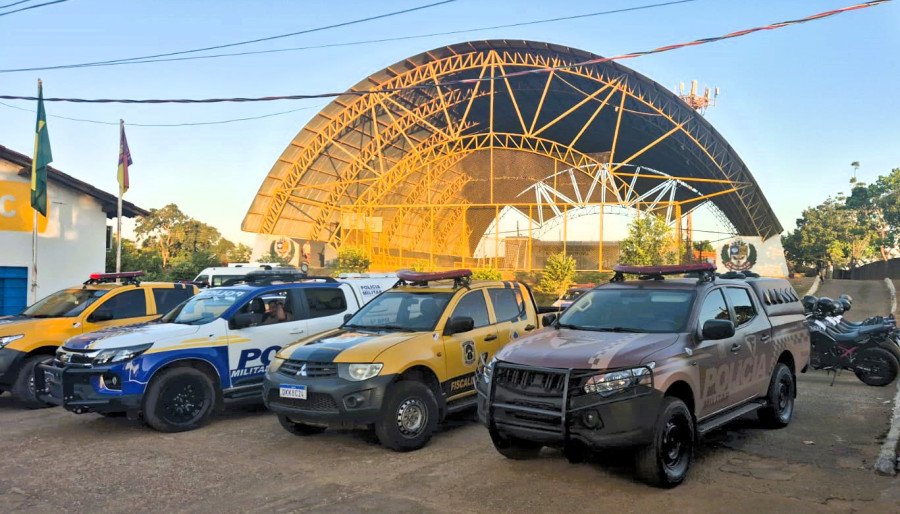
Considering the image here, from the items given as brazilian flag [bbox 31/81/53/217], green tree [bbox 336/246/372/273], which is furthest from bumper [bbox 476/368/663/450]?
green tree [bbox 336/246/372/273]

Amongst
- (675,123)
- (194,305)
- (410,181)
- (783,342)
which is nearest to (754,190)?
(675,123)

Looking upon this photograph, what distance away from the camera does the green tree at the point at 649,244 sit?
32531mm

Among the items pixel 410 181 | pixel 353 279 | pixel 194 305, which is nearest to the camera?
pixel 194 305

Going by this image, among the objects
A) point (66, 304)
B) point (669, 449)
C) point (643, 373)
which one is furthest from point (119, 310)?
point (669, 449)

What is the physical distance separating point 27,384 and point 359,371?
5.83 m

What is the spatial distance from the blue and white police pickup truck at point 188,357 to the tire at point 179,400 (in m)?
0.01

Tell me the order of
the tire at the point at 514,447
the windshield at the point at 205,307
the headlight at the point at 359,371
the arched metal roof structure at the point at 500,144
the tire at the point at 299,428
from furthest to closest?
1. the arched metal roof structure at the point at 500,144
2. the windshield at the point at 205,307
3. the tire at the point at 299,428
4. the headlight at the point at 359,371
5. the tire at the point at 514,447

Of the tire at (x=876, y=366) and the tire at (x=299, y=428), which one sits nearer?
the tire at (x=299, y=428)

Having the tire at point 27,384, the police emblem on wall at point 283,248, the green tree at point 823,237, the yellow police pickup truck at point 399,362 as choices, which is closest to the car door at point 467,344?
the yellow police pickup truck at point 399,362

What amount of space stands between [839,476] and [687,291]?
6.70 ft

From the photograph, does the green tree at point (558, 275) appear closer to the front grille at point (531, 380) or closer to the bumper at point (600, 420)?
the front grille at point (531, 380)

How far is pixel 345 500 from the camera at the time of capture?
215 inches

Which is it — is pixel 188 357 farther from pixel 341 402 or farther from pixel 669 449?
pixel 669 449

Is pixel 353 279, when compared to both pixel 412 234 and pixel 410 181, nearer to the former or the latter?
pixel 410 181
